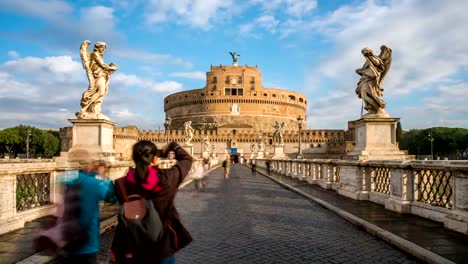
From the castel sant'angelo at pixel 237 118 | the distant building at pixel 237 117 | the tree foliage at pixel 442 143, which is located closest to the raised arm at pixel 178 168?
the tree foliage at pixel 442 143

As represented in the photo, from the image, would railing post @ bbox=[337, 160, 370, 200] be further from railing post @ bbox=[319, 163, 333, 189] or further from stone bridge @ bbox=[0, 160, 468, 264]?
railing post @ bbox=[319, 163, 333, 189]

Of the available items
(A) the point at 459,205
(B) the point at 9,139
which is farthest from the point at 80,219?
(B) the point at 9,139

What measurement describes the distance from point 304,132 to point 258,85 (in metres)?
24.5

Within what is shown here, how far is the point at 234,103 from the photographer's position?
110625mm

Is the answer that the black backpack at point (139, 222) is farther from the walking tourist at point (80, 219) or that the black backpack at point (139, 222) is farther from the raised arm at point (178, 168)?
the walking tourist at point (80, 219)

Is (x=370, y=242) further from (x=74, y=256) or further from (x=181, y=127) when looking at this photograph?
(x=181, y=127)

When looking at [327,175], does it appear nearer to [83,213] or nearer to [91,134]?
[91,134]

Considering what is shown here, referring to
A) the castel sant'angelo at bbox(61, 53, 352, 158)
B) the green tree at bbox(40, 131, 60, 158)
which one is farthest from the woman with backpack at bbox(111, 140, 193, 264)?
the green tree at bbox(40, 131, 60, 158)

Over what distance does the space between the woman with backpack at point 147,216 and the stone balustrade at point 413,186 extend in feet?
15.7

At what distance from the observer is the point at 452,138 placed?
→ 81.3 m

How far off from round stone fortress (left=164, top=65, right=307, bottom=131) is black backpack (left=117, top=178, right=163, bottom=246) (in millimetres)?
101521

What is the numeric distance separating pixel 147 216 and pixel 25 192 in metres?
6.29

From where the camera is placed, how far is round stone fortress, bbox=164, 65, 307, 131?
362ft

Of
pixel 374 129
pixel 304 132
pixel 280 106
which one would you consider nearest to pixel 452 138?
pixel 304 132
